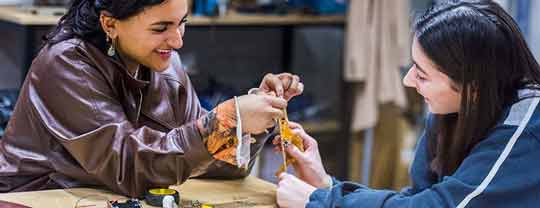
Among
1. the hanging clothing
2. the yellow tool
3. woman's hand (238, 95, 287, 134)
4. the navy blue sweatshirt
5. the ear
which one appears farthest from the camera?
the hanging clothing

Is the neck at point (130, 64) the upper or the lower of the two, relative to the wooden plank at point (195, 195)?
upper

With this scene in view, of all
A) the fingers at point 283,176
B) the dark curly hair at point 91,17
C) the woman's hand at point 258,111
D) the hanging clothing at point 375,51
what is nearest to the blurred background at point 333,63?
the hanging clothing at point 375,51

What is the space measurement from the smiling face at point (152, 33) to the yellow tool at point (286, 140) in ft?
1.03

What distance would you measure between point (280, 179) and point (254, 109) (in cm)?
22

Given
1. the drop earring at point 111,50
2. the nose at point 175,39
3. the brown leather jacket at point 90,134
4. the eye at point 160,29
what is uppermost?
the eye at point 160,29

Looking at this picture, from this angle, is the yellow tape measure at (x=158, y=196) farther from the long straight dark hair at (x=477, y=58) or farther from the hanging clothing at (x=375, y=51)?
the hanging clothing at (x=375, y=51)

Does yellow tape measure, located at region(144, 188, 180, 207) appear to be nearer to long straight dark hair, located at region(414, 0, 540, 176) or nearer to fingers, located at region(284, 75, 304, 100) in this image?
fingers, located at region(284, 75, 304, 100)

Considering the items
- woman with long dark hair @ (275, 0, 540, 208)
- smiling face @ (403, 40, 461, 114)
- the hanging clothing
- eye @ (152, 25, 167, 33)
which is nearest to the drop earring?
eye @ (152, 25, 167, 33)

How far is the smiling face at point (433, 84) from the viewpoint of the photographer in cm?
200

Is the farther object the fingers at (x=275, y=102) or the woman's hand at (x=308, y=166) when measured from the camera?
the woman's hand at (x=308, y=166)

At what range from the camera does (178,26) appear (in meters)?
2.19

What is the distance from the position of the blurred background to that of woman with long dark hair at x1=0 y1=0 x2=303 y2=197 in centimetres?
184

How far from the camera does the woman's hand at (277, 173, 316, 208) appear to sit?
211cm

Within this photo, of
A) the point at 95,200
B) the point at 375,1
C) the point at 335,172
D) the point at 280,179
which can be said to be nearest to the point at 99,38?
the point at 95,200
